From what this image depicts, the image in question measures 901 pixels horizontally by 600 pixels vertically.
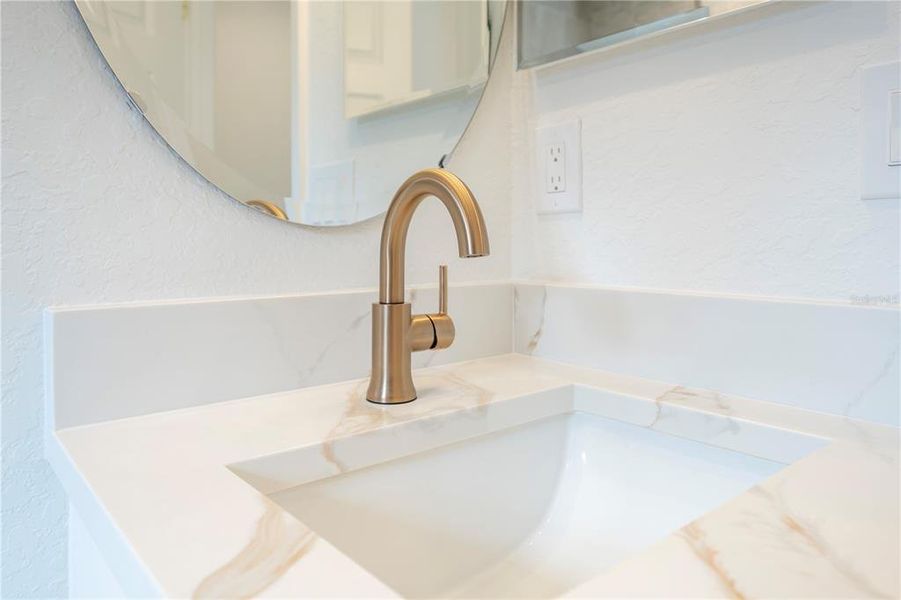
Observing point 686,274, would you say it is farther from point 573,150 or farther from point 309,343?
point 309,343

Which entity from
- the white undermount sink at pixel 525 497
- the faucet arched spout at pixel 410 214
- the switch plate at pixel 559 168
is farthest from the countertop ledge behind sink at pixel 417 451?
the switch plate at pixel 559 168

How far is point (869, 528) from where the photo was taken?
40 centimetres

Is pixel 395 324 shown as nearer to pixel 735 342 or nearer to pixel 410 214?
pixel 410 214

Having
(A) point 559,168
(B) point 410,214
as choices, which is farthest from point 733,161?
(B) point 410,214

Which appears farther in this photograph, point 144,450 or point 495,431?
point 495,431

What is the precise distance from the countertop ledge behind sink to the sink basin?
2 cm

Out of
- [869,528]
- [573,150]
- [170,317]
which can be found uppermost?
[573,150]

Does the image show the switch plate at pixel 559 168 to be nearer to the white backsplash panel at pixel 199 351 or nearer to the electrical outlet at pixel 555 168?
the electrical outlet at pixel 555 168

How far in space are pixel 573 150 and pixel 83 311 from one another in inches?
25.5

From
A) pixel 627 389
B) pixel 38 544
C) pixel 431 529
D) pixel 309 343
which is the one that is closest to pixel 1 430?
pixel 38 544

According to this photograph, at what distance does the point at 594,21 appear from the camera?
850mm

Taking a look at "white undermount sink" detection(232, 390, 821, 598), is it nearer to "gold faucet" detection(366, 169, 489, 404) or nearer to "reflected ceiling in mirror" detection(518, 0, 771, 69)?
"gold faucet" detection(366, 169, 489, 404)

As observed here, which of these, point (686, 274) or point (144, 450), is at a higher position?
point (686, 274)

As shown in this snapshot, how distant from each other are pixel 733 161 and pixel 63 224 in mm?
714
